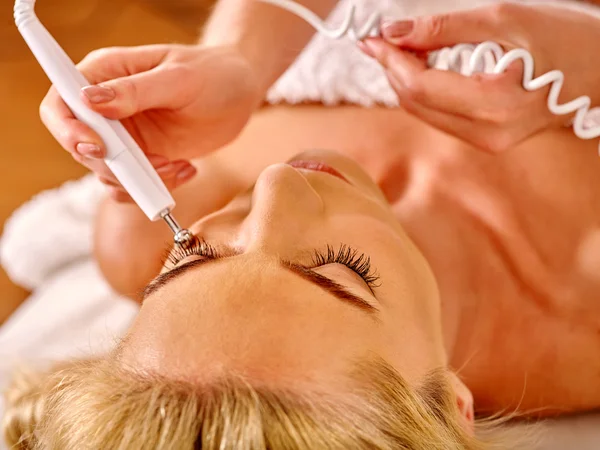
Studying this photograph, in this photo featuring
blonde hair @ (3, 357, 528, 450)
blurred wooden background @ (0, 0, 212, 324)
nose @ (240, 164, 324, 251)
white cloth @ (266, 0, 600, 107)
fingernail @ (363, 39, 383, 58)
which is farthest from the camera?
blurred wooden background @ (0, 0, 212, 324)

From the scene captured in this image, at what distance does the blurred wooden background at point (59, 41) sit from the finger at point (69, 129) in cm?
92

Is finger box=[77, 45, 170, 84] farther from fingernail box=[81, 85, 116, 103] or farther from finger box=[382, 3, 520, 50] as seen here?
finger box=[382, 3, 520, 50]

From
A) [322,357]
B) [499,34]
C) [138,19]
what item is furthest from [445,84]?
[138,19]

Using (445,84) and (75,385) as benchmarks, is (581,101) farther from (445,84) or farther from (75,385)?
(75,385)

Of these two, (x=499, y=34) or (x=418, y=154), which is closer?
(x=499, y=34)

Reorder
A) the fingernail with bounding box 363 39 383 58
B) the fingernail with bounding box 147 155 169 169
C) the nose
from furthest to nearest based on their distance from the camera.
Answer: the fingernail with bounding box 147 155 169 169 → the fingernail with bounding box 363 39 383 58 → the nose

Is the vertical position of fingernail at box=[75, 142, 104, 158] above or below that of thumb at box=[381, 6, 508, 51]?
below

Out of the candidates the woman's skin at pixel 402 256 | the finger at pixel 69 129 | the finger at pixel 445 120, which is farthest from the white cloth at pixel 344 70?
the finger at pixel 69 129

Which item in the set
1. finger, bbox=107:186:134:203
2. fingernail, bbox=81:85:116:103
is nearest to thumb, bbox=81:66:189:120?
fingernail, bbox=81:85:116:103

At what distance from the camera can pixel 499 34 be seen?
799 millimetres

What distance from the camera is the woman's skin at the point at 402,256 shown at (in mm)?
611

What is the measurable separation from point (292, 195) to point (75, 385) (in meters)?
0.29

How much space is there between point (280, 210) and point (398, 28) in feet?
0.84

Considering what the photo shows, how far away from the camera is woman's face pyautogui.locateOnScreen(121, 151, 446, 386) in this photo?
59 cm
